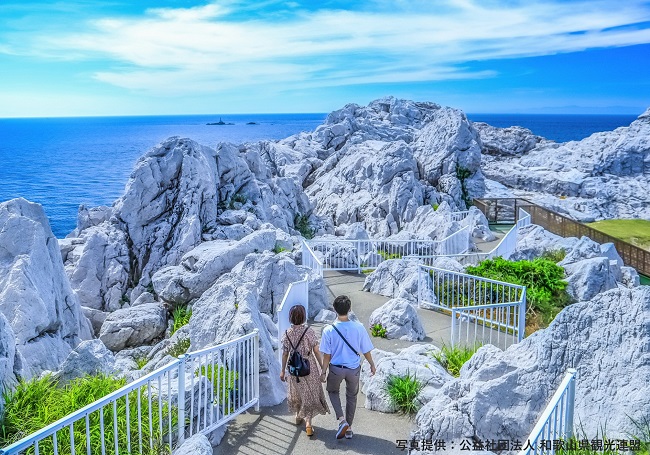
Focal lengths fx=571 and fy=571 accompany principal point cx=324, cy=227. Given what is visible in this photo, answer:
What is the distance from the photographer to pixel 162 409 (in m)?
7.04

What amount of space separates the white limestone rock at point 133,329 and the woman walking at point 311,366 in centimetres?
801

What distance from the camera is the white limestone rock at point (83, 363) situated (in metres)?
7.62

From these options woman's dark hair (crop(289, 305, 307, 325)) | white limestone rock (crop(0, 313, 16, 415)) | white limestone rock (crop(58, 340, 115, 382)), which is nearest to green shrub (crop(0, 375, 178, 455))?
white limestone rock (crop(0, 313, 16, 415))

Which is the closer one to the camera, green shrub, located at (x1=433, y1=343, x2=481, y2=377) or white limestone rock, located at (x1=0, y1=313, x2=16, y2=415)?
white limestone rock, located at (x1=0, y1=313, x2=16, y2=415)

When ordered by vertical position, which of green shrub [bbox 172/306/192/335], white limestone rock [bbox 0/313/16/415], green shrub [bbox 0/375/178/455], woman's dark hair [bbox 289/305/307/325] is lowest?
green shrub [bbox 172/306/192/335]

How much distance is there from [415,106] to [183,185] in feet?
149

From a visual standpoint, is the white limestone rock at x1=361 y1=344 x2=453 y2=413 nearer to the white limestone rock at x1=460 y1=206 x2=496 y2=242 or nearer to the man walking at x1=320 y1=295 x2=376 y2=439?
the man walking at x1=320 y1=295 x2=376 y2=439

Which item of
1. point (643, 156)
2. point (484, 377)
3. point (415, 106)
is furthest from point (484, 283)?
point (415, 106)

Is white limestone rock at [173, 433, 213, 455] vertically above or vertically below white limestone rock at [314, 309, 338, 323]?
above

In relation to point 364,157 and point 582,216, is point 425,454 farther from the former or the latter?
point 582,216

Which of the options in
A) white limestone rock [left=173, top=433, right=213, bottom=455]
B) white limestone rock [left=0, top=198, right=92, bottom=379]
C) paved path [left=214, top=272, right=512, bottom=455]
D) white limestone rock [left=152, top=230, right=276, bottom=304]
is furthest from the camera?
white limestone rock [left=152, top=230, right=276, bottom=304]

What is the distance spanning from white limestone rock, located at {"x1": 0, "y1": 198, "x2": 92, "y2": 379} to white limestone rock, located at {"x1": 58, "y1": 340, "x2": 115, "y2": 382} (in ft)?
8.14

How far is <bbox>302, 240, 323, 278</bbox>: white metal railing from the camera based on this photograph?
51.2 feet

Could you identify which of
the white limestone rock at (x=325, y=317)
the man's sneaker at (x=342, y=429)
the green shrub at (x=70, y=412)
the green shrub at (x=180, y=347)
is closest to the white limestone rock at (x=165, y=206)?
the white limestone rock at (x=325, y=317)
